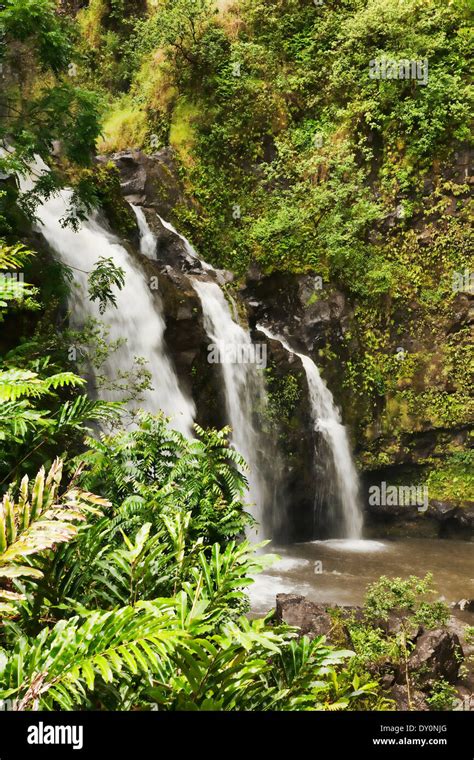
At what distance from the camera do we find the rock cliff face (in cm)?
1183

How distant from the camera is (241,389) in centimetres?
1100

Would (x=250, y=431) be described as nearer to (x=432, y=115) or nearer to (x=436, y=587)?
(x=436, y=587)

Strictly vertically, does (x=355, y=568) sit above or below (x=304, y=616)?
below

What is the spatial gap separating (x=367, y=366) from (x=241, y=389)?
354cm

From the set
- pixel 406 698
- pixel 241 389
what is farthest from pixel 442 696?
pixel 241 389

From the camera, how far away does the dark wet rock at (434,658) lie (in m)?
5.41

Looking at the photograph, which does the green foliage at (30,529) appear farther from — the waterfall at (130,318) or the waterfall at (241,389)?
the waterfall at (241,389)

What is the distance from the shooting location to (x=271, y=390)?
11453mm

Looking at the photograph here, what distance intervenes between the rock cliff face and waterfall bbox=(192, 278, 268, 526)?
28.9 inches

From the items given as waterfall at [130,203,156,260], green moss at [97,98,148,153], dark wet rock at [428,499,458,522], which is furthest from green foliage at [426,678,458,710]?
green moss at [97,98,148,153]

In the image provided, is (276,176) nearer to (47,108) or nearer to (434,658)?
(47,108)

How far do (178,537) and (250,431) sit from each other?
307 inches

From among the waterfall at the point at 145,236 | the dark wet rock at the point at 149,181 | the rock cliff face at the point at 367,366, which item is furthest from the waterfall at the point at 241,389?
the dark wet rock at the point at 149,181
